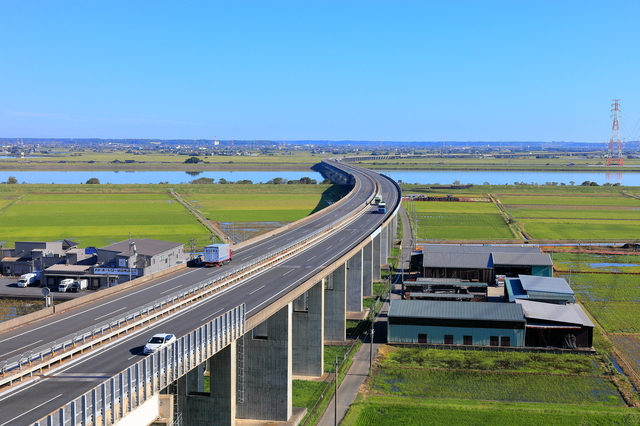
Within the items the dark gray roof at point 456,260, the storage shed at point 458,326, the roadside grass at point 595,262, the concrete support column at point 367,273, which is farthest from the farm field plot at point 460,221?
the storage shed at point 458,326

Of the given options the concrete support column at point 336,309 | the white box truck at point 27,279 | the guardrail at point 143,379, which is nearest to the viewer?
the guardrail at point 143,379

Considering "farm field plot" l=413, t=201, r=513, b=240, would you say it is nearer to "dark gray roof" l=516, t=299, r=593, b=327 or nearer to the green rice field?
the green rice field

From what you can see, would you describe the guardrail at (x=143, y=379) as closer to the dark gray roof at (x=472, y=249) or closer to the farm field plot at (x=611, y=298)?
the farm field plot at (x=611, y=298)

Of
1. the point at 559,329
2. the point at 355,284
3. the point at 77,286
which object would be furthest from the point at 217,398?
the point at 77,286

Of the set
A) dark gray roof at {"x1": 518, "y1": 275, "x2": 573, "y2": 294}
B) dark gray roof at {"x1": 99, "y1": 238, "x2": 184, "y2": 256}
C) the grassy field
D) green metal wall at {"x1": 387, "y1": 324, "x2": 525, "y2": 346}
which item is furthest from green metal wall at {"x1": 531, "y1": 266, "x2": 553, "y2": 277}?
dark gray roof at {"x1": 99, "y1": 238, "x2": 184, "y2": 256}

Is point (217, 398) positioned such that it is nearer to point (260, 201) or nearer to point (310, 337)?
point (310, 337)

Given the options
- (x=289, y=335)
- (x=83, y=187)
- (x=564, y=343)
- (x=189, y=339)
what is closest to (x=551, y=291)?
(x=564, y=343)
